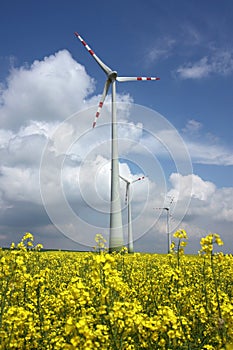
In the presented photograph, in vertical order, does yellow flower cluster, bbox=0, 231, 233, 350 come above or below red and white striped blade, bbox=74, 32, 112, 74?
below

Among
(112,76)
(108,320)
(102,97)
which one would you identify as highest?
(112,76)

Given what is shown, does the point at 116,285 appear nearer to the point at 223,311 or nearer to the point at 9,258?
the point at 223,311

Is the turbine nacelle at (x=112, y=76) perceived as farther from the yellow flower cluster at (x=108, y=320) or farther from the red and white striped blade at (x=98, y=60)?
the yellow flower cluster at (x=108, y=320)

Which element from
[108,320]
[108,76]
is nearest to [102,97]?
[108,76]

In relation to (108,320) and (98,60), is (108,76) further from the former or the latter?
(108,320)

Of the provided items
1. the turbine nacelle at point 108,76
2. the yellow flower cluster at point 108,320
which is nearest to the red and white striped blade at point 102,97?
the turbine nacelle at point 108,76

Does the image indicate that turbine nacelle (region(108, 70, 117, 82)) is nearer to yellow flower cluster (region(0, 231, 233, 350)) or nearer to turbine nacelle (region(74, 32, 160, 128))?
turbine nacelle (region(74, 32, 160, 128))

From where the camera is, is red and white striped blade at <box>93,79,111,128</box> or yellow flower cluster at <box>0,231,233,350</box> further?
red and white striped blade at <box>93,79,111,128</box>

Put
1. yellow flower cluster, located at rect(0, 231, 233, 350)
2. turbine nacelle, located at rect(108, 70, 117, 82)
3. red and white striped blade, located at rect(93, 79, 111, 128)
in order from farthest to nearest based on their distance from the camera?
turbine nacelle, located at rect(108, 70, 117, 82) → red and white striped blade, located at rect(93, 79, 111, 128) → yellow flower cluster, located at rect(0, 231, 233, 350)

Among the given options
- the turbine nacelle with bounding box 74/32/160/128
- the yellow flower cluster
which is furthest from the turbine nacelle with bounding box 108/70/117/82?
the yellow flower cluster

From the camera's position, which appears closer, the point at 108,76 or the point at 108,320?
the point at 108,320

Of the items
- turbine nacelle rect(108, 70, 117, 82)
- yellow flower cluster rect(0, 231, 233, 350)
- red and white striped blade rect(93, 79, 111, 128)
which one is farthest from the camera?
turbine nacelle rect(108, 70, 117, 82)

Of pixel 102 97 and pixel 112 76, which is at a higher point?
pixel 112 76

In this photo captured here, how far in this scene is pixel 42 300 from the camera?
8.05 meters
